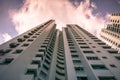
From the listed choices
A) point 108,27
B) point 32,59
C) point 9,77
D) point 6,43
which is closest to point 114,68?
point 32,59

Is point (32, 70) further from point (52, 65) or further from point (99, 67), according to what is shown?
Result: point (99, 67)

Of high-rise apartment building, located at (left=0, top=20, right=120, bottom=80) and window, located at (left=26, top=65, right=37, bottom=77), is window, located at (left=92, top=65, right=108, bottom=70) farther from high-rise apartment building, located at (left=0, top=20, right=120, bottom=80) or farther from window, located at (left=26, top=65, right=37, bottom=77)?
Result: window, located at (left=26, top=65, right=37, bottom=77)

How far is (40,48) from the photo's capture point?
34.1 m

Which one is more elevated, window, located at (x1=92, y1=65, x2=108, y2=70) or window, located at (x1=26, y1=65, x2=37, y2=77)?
window, located at (x1=26, y1=65, x2=37, y2=77)

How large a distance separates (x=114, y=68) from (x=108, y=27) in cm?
6263

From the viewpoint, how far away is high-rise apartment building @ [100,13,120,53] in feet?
213

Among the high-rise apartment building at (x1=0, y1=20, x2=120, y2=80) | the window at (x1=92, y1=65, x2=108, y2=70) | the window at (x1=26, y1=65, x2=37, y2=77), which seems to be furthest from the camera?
the window at (x1=92, y1=65, x2=108, y2=70)

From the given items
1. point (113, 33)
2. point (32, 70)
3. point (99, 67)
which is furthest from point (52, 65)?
point (113, 33)

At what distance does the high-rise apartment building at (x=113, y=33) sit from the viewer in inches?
2553

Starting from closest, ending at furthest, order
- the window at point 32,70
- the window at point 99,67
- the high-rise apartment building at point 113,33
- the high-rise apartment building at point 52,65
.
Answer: the high-rise apartment building at point 52,65
the window at point 32,70
the window at point 99,67
the high-rise apartment building at point 113,33

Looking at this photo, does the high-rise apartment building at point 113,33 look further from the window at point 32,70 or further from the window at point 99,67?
the window at point 32,70

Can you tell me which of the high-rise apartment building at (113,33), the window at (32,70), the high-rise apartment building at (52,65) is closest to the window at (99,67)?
the high-rise apartment building at (52,65)

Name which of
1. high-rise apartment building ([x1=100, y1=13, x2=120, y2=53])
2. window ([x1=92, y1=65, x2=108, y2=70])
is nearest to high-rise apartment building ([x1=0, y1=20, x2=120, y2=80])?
window ([x1=92, y1=65, x2=108, y2=70])

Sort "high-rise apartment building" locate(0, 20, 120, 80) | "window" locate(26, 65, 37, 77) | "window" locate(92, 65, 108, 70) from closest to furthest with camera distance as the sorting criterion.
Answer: "high-rise apartment building" locate(0, 20, 120, 80)
"window" locate(26, 65, 37, 77)
"window" locate(92, 65, 108, 70)
